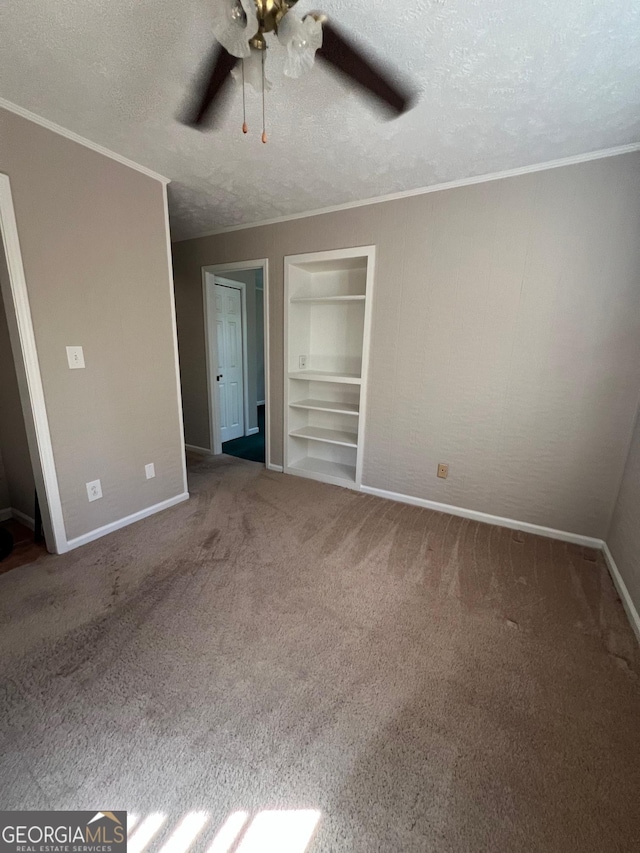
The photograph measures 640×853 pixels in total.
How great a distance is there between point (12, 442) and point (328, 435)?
248 centimetres

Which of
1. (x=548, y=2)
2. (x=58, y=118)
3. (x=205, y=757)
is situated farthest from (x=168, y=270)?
(x=205, y=757)

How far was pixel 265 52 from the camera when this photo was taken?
125 centimetres

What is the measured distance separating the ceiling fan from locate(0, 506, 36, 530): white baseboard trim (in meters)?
2.71

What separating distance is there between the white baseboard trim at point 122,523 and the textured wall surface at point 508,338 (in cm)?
166

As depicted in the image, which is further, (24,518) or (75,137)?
(24,518)

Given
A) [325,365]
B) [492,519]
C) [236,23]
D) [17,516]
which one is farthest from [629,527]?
[17,516]

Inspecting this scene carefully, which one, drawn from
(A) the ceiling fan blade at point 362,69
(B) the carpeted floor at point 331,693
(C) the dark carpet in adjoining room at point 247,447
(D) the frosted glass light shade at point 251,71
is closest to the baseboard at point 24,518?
(B) the carpeted floor at point 331,693

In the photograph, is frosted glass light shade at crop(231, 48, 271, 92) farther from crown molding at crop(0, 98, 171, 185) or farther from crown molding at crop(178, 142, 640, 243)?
crown molding at crop(178, 142, 640, 243)

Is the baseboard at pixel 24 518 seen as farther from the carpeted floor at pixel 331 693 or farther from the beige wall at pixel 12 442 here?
the carpeted floor at pixel 331 693

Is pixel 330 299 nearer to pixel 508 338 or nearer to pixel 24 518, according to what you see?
pixel 508 338

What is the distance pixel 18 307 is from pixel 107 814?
217cm

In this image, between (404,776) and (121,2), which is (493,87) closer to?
(121,2)

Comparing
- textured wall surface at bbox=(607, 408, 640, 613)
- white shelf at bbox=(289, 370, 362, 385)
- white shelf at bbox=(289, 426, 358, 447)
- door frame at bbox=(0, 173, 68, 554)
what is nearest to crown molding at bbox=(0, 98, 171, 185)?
door frame at bbox=(0, 173, 68, 554)

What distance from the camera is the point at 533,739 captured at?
1196 mm
